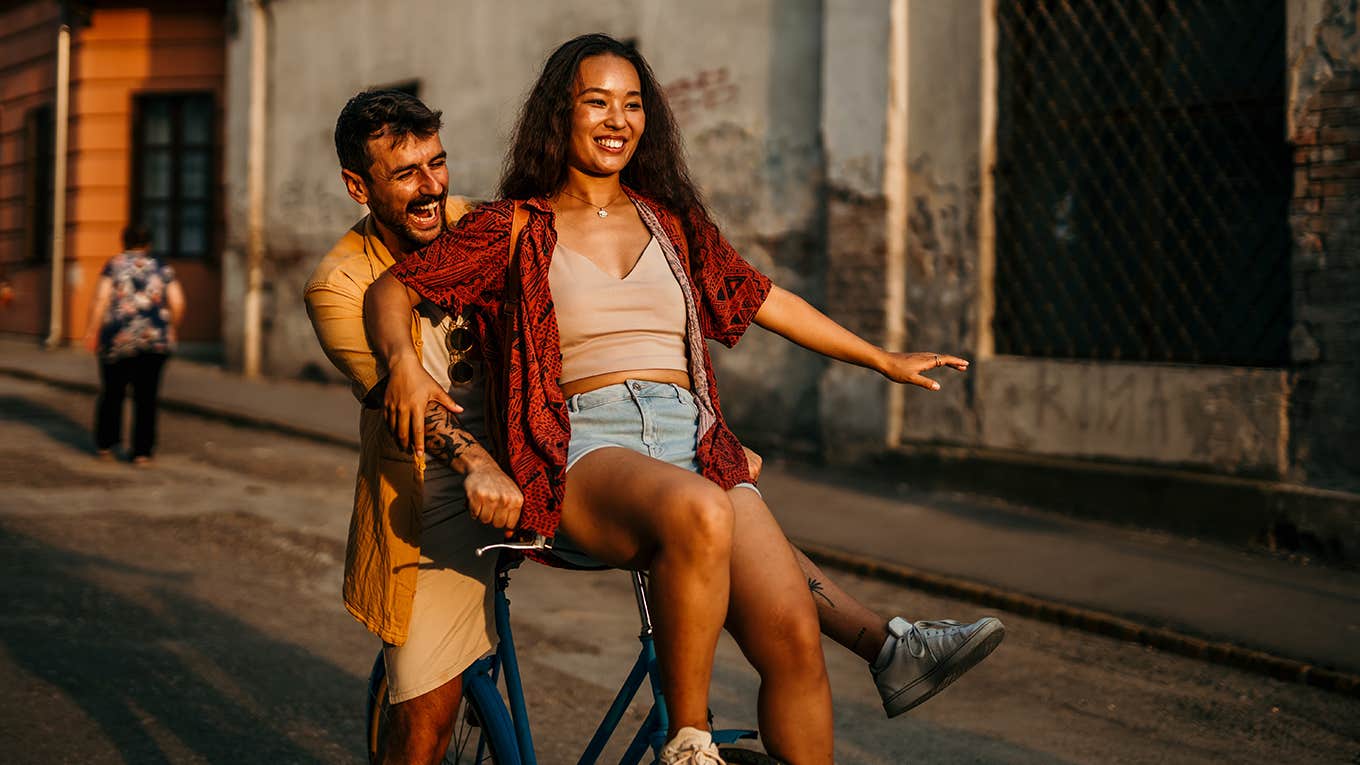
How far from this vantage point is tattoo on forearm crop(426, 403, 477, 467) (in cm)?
271

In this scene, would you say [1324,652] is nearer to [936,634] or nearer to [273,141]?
[936,634]

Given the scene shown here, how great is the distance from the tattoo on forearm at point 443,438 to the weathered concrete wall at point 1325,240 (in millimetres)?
6293

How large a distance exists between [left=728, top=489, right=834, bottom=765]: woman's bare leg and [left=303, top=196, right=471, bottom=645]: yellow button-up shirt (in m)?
0.83

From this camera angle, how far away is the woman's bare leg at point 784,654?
2.55 m

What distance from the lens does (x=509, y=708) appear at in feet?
10.4

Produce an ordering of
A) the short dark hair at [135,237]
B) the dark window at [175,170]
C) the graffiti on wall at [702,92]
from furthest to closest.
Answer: the dark window at [175,170] < the graffiti on wall at [702,92] < the short dark hair at [135,237]

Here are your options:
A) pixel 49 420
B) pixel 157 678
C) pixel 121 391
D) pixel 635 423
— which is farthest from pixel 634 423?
pixel 49 420

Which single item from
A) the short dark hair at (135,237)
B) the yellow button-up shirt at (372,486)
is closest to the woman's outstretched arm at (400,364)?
the yellow button-up shirt at (372,486)

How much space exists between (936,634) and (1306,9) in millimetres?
6331

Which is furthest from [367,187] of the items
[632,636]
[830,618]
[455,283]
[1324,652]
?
[1324,652]

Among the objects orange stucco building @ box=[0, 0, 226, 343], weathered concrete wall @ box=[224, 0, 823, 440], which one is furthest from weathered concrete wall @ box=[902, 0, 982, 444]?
orange stucco building @ box=[0, 0, 226, 343]

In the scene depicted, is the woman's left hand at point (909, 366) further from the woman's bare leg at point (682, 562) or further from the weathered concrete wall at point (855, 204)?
the weathered concrete wall at point (855, 204)

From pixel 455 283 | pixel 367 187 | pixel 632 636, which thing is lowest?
pixel 632 636

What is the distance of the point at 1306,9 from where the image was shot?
774cm
